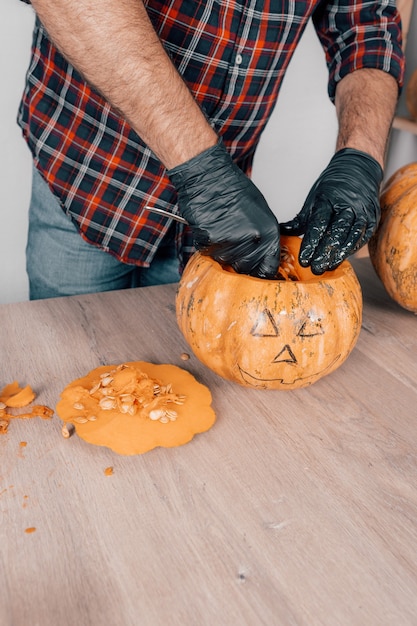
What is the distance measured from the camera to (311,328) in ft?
2.79

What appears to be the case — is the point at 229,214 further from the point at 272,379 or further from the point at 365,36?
the point at 365,36

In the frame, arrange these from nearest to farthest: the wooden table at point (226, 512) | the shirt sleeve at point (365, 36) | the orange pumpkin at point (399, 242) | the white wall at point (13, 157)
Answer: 1. the wooden table at point (226, 512)
2. the orange pumpkin at point (399, 242)
3. the shirt sleeve at point (365, 36)
4. the white wall at point (13, 157)

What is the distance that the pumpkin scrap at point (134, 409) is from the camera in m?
0.79

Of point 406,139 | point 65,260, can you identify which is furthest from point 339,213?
point 406,139

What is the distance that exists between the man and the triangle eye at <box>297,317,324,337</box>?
0.11 metres

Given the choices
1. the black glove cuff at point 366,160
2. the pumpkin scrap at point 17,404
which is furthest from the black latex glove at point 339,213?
the pumpkin scrap at point 17,404

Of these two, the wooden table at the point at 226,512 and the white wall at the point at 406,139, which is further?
the white wall at the point at 406,139

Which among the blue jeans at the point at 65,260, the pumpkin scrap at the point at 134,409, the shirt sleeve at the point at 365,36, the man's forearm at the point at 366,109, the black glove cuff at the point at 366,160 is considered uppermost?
the shirt sleeve at the point at 365,36

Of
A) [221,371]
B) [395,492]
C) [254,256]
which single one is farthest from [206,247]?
[395,492]

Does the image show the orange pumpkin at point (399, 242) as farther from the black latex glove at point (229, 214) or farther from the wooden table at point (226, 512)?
the black latex glove at point (229, 214)

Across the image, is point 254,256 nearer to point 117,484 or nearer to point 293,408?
point 293,408

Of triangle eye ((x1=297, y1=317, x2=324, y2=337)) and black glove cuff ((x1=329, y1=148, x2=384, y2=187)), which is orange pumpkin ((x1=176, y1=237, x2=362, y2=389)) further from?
black glove cuff ((x1=329, y1=148, x2=384, y2=187))

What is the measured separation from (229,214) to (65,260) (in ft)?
1.99

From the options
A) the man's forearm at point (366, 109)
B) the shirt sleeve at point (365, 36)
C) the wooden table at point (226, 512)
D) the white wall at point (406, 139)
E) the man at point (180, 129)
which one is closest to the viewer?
the wooden table at point (226, 512)
